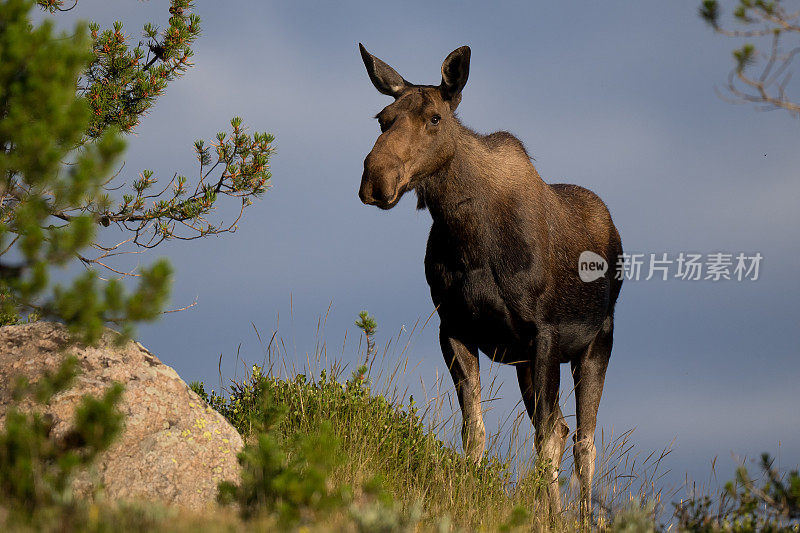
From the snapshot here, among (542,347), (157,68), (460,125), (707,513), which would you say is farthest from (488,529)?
(157,68)

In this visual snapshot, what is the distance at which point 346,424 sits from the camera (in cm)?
730

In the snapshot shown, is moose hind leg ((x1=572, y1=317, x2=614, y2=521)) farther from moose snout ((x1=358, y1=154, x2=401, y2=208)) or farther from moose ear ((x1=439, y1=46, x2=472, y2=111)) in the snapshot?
moose snout ((x1=358, y1=154, x2=401, y2=208))

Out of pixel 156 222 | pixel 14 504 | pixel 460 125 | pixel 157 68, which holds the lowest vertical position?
pixel 14 504

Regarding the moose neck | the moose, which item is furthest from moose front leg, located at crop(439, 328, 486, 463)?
the moose neck

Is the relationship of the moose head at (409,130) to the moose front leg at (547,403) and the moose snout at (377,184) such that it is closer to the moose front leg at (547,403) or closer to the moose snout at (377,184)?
the moose snout at (377,184)

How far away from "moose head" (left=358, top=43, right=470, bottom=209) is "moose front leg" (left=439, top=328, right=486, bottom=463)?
5.09 ft

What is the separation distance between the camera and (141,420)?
5613mm

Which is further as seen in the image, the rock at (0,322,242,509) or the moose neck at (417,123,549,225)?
the moose neck at (417,123,549,225)

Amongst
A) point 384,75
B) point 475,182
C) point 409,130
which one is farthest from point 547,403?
point 384,75

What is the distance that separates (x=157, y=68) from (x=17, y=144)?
3.61 meters

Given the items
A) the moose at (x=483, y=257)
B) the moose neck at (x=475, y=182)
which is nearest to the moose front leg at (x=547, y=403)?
the moose at (x=483, y=257)

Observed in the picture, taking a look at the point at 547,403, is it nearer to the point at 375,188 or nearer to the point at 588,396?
the point at 588,396

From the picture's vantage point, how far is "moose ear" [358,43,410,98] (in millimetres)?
7516

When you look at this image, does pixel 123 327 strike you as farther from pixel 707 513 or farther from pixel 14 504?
pixel 707 513
